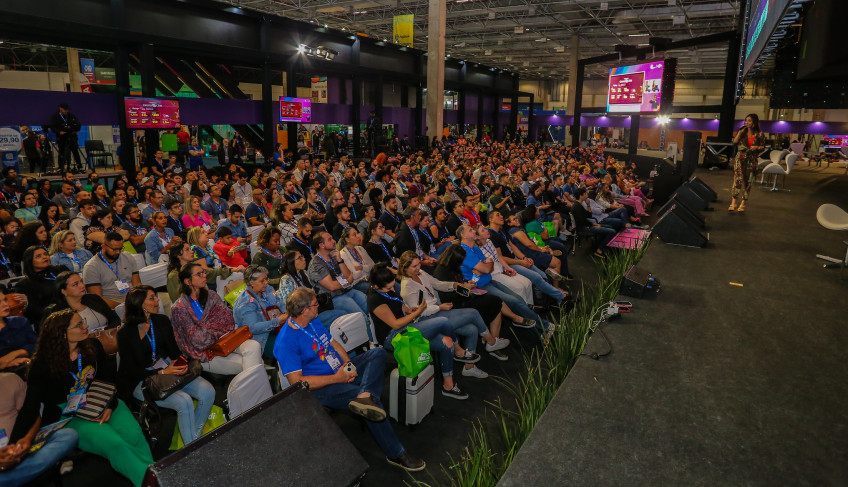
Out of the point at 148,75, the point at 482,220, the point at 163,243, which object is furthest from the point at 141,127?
the point at 482,220

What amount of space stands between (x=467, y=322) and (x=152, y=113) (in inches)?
458

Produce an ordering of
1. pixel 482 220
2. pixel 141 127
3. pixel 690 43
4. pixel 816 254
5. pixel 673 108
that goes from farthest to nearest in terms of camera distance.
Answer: pixel 673 108, pixel 690 43, pixel 141 127, pixel 482 220, pixel 816 254

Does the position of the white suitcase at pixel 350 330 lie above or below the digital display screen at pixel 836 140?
below

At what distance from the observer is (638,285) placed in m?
4.84

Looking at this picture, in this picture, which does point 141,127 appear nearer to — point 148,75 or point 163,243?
point 148,75

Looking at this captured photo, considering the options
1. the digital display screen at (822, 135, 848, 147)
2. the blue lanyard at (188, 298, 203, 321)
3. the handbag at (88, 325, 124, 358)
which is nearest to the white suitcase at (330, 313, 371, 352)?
the blue lanyard at (188, 298, 203, 321)

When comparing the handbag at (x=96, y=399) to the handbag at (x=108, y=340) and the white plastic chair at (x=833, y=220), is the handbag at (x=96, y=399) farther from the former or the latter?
the white plastic chair at (x=833, y=220)

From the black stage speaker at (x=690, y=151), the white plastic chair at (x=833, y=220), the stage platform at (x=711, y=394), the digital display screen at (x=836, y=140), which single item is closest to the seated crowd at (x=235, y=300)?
the stage platform at (x=711, y=394)

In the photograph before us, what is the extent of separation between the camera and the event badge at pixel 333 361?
148 inches

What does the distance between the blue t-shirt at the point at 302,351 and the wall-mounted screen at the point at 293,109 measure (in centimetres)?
1502

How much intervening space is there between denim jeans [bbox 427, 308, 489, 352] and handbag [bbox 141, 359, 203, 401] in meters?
2.23

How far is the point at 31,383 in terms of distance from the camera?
3078 mm

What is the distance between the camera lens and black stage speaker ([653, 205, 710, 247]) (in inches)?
262

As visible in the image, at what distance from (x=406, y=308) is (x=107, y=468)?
252 cm
